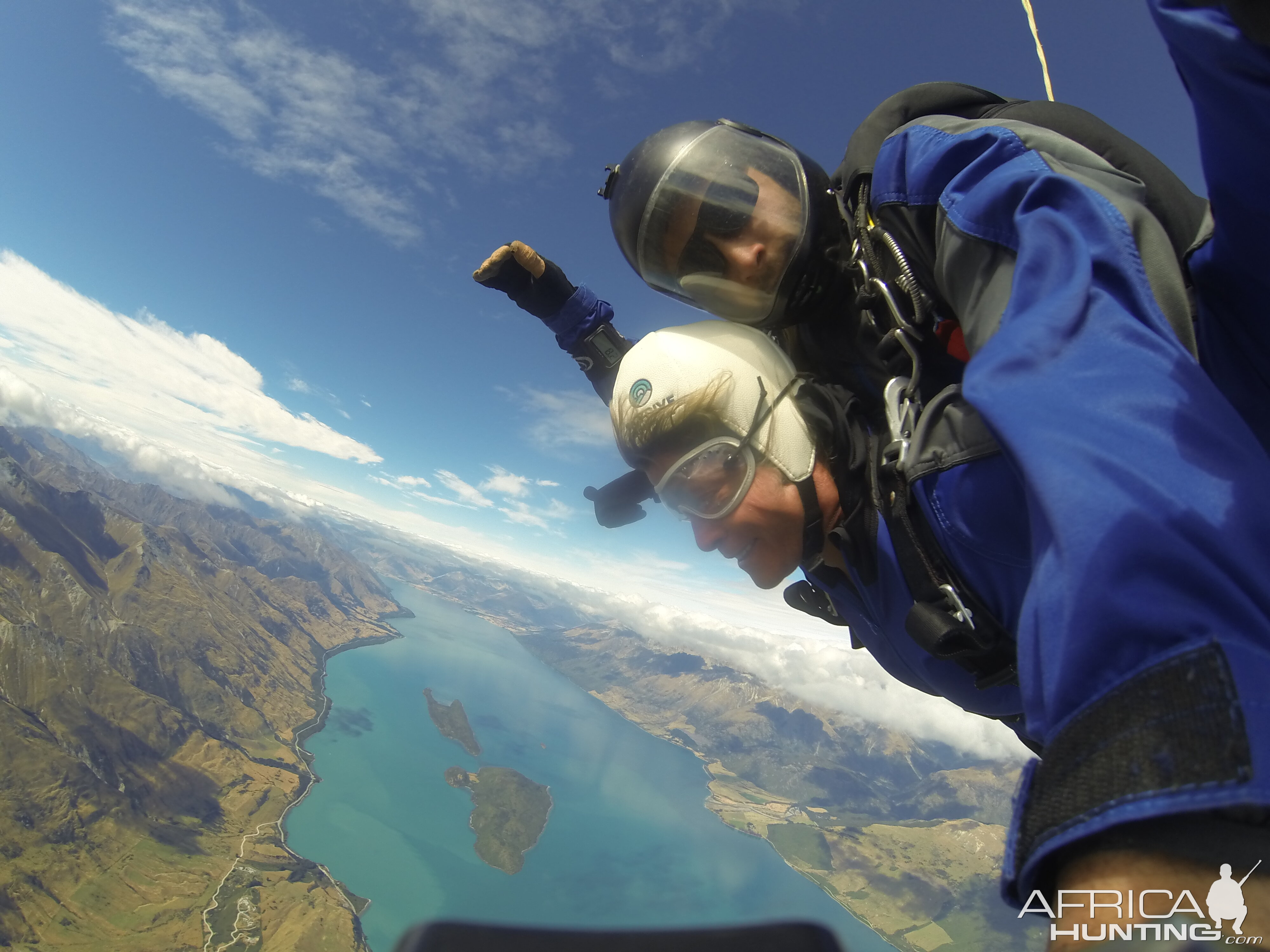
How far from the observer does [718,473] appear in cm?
220

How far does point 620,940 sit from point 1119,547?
968mm

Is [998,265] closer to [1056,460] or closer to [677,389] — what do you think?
[1056,460]

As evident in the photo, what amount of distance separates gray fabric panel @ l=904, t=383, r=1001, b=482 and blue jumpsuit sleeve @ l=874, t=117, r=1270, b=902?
0.27 m

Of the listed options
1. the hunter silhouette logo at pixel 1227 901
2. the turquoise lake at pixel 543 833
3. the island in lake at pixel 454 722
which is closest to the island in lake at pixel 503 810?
the island in lake at pixel 454 722

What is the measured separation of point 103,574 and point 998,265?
194575 mm

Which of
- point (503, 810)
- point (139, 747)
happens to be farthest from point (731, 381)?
point (139, 747)

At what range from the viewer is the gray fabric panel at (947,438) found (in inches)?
46.9

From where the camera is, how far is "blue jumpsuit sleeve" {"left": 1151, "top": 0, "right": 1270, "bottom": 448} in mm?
772

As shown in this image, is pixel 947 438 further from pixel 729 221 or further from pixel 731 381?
pixel 729 221

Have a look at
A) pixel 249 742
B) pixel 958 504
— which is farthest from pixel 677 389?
pixel 249 742

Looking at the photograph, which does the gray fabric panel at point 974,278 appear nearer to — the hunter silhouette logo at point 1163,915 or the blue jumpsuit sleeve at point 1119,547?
the blue jumpsuit sleeve at point 1119,547

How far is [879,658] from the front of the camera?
2676 mm

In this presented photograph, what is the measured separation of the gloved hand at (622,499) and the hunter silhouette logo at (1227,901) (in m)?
2.80

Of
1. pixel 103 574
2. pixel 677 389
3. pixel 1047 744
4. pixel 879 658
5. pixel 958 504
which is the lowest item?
pixel 103 574
